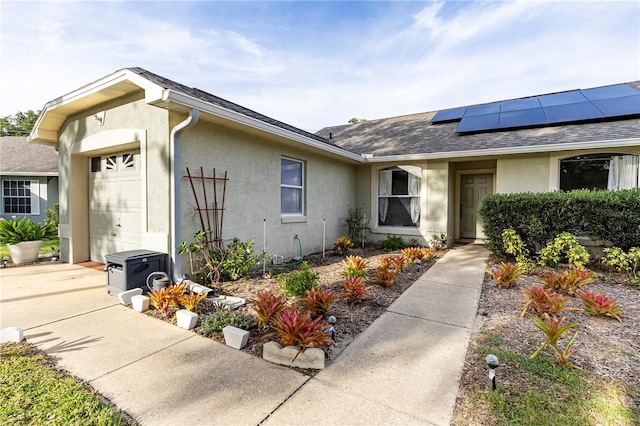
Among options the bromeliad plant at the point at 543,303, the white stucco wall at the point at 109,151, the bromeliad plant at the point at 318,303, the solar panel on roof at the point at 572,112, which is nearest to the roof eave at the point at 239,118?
the white stucco wall at the point at 109,151

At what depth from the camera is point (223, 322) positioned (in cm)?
348

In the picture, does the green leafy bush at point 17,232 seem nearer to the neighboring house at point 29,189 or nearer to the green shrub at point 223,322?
the green shrub at point 223,322

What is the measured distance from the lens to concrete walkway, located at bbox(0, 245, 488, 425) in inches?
84.4

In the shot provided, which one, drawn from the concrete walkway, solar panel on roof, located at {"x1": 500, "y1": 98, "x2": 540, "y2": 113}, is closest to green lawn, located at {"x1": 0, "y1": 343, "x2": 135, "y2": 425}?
the concrete walkway

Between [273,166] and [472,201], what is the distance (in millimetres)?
6927

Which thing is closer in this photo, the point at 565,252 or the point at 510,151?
the point at 565,252

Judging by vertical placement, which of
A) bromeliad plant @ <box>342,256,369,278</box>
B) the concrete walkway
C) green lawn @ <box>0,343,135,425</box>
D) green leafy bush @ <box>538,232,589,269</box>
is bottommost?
the concrete walkway

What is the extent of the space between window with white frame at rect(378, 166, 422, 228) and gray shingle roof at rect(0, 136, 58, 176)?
1382 cm

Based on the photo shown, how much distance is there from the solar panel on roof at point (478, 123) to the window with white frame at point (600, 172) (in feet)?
7.81

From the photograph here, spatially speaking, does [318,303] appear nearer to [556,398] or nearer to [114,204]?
[556,398]

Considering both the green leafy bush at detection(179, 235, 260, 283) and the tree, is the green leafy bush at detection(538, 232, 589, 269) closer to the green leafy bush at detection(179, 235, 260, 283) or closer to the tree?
the green leafy bush at detection(179, 235, 260, 283)

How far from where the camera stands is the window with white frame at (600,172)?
671 cm

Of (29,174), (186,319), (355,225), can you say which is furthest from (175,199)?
(29,174)

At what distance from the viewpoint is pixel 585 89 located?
32.7 feet
